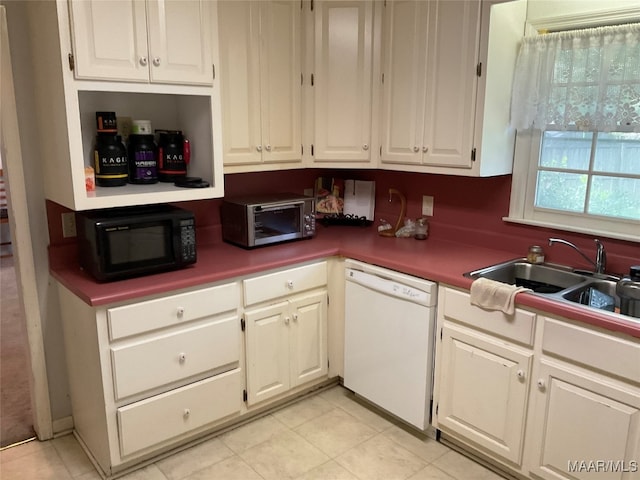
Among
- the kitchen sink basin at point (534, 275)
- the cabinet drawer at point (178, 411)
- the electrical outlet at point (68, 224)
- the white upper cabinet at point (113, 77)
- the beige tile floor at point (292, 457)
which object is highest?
the white upper cabinet at point (113, 77)

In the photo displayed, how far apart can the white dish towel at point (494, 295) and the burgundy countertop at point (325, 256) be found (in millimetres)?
36

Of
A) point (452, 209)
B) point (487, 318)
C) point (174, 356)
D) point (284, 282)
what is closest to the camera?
point (487, 318)

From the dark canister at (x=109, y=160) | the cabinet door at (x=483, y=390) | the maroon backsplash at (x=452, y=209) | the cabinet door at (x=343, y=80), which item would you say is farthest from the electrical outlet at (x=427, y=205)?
the dark canister at (x=109, y=160)

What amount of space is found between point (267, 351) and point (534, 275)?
1401 millimetres

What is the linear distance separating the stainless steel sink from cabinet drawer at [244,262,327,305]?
823 mm

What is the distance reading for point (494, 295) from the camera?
2.13m

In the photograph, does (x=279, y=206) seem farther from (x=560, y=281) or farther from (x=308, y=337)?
(x=560, y=281)

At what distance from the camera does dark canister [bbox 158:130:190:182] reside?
257 centimetres

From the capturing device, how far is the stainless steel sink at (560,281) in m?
2.22

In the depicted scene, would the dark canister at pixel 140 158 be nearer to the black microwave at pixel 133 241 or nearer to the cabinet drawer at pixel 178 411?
the black microwave at pixel 133 241

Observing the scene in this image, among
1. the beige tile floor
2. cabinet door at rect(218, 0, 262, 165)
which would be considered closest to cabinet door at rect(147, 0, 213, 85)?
cabinet door at rect(218, 0, 262, 165)

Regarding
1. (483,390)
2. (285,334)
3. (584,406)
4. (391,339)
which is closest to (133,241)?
(285,334)

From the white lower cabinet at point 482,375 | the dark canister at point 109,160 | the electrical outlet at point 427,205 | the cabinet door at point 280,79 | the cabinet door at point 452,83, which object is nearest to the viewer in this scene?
the white lower cabinet at point 482,375

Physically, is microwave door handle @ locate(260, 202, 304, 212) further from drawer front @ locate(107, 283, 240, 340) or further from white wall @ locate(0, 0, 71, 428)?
white wall @ locate(0, 0, 71, 428)
